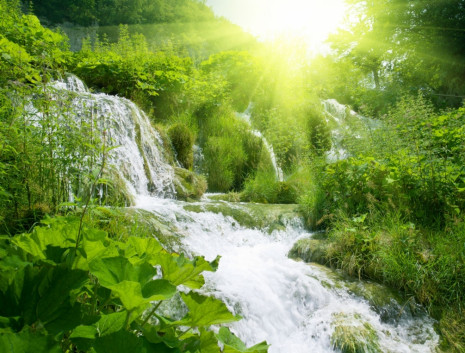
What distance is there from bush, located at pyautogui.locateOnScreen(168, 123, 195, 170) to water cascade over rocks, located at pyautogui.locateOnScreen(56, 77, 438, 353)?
2.33 meters

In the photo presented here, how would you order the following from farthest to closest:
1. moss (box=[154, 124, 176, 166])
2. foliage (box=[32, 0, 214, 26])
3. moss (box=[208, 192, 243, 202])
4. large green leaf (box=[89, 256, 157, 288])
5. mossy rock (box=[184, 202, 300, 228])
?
foliage (box=[32, 0, 214, 26])
moss (box=[154, 124, 176, 166])
moss (box=[208, 192, 243, 202])
mossy rock (box=[184, 202, 300, 228])
large green leaf (box=[89, 256, 157, 288])

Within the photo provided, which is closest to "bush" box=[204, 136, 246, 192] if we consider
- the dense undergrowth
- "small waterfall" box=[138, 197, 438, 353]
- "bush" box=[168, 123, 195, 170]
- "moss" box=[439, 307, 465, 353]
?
"bush" box=[168, 123, 195, 170]

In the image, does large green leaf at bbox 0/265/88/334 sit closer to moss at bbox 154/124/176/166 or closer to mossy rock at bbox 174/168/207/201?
mossy rock at bbox 174/168/207/201

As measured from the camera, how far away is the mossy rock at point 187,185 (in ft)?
18.2

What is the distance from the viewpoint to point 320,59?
46.9 feet

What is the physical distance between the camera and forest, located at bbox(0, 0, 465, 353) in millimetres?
461

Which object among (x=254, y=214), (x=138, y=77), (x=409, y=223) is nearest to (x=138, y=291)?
(x=409, y=223)

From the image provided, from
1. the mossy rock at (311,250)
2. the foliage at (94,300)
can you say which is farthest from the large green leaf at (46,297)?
the mossy rock at (311,250)

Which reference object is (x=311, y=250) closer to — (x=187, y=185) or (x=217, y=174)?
(x=187, y=185)

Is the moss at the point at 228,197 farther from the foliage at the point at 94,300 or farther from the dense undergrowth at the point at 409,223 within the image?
the foliage at the point at 94,300

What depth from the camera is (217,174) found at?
7.13m

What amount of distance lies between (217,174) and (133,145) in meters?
2.25

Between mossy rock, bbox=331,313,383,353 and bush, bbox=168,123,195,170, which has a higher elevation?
bush, bbox=168,123,195,170

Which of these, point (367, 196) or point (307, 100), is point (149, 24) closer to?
point (307, 100)
